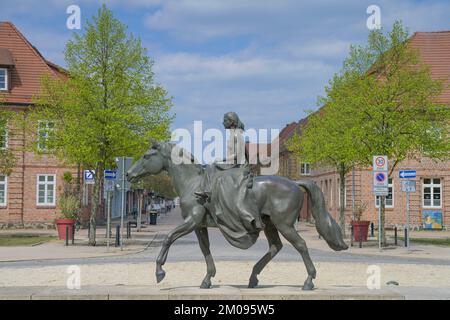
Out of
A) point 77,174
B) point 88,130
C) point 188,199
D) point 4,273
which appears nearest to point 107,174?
point 88,130

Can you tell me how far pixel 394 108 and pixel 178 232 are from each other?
1835cm

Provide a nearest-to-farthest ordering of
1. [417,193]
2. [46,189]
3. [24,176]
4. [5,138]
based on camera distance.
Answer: [5,138] < [24,176] < [46,189] < [417,193]

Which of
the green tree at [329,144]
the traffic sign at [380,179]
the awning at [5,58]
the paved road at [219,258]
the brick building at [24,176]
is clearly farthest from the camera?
the awning at [5,58]

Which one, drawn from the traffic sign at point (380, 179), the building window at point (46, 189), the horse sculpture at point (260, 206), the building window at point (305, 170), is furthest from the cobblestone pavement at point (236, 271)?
the building window at point (305, 170)

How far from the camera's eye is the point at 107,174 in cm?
2373

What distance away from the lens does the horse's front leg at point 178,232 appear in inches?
391

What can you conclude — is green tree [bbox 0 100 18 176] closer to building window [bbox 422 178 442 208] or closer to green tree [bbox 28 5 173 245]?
green tree [bbox 28 5 173 245]

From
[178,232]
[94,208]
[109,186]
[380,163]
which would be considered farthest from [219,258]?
[178,232]

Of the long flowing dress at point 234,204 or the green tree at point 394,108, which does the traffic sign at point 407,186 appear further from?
the long flowing dress at point 234,204

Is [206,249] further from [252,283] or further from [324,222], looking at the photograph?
[324,222]

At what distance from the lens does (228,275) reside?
15.3 m

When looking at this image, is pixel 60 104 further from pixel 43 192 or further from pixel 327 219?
pixel 327 219

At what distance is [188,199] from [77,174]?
32449mm
